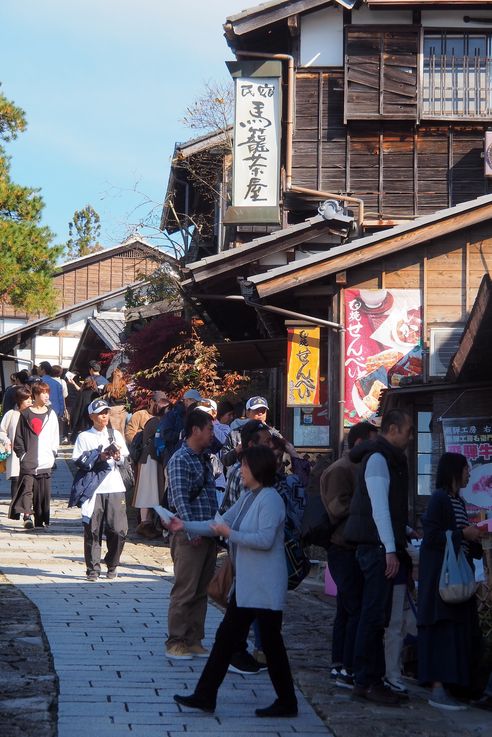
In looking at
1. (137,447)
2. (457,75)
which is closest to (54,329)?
(457,75)

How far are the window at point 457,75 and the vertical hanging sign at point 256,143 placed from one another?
2873 mm

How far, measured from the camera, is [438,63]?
1966 centimetres

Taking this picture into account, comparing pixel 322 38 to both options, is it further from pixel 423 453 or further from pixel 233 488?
pixel 233 488

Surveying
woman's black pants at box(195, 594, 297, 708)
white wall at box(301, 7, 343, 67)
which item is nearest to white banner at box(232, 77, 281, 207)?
white wall at box(301, 7, 343, 67)

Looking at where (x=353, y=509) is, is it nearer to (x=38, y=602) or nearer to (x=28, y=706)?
(x=28, y=706)

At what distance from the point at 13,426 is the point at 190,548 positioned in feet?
27.2

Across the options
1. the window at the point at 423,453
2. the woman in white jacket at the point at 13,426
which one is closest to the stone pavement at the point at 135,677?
the window at the point at 423,453

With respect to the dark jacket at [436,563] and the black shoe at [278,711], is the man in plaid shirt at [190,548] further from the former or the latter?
the dark jacket at [436,563]

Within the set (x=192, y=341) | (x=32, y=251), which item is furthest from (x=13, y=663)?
(x=32, y=251)

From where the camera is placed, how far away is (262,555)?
670 centimetres

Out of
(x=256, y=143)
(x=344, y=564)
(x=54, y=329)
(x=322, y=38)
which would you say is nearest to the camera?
(x=344, y=564)

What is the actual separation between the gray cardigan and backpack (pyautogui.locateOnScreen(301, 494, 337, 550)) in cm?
77

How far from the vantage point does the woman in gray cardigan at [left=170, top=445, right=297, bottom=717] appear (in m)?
6.58

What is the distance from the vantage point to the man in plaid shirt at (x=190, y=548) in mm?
8141
